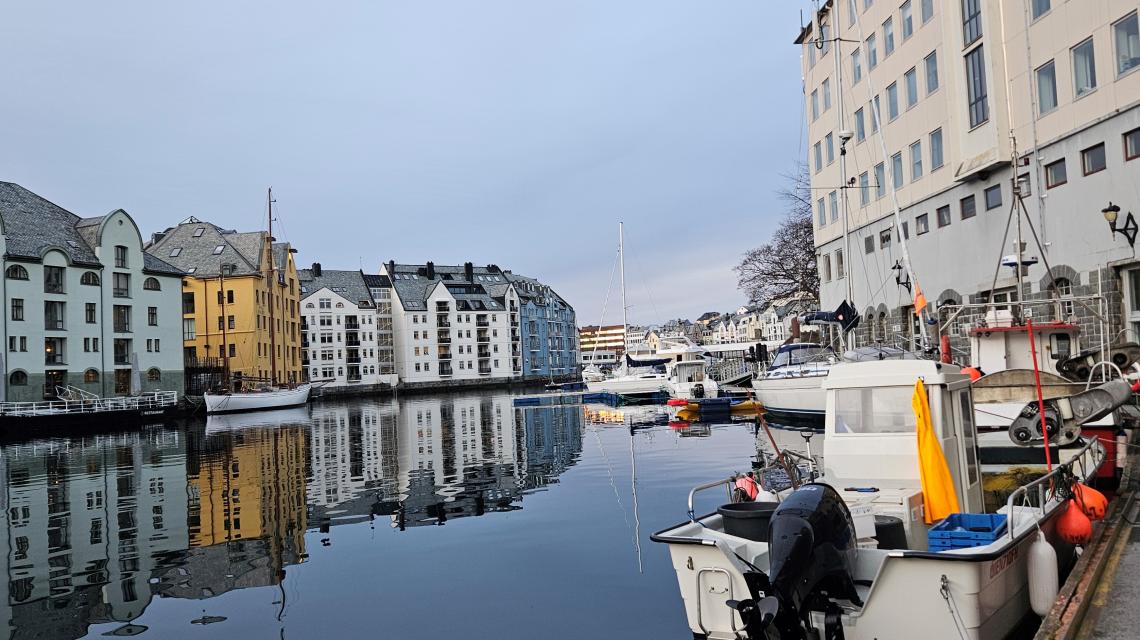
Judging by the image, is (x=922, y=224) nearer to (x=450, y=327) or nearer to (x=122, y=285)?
(x=122, y=285)

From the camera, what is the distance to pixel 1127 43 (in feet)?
83.9

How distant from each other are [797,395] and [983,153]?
1168 centimetres

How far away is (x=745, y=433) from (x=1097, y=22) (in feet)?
61.1

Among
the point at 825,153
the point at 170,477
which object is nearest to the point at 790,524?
the point at 170,477

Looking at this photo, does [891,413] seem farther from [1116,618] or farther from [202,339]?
[202,339]

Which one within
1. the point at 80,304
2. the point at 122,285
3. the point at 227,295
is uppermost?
the point at 227,295

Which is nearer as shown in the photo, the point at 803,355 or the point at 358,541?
the point at 358,541

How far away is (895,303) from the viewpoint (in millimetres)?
42500

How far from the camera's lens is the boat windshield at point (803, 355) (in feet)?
121

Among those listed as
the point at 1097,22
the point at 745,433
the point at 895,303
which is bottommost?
the point at 745,433

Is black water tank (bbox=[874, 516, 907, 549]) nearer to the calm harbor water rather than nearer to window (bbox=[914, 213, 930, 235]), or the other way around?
the calm harbor water

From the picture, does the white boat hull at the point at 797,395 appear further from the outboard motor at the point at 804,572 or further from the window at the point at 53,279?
the window at the point at 53,279

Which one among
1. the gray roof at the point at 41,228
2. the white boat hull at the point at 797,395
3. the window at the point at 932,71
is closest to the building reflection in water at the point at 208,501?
the white boat hull at the point at 797,395

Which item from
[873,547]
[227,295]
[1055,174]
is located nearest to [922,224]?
[1055,174]
